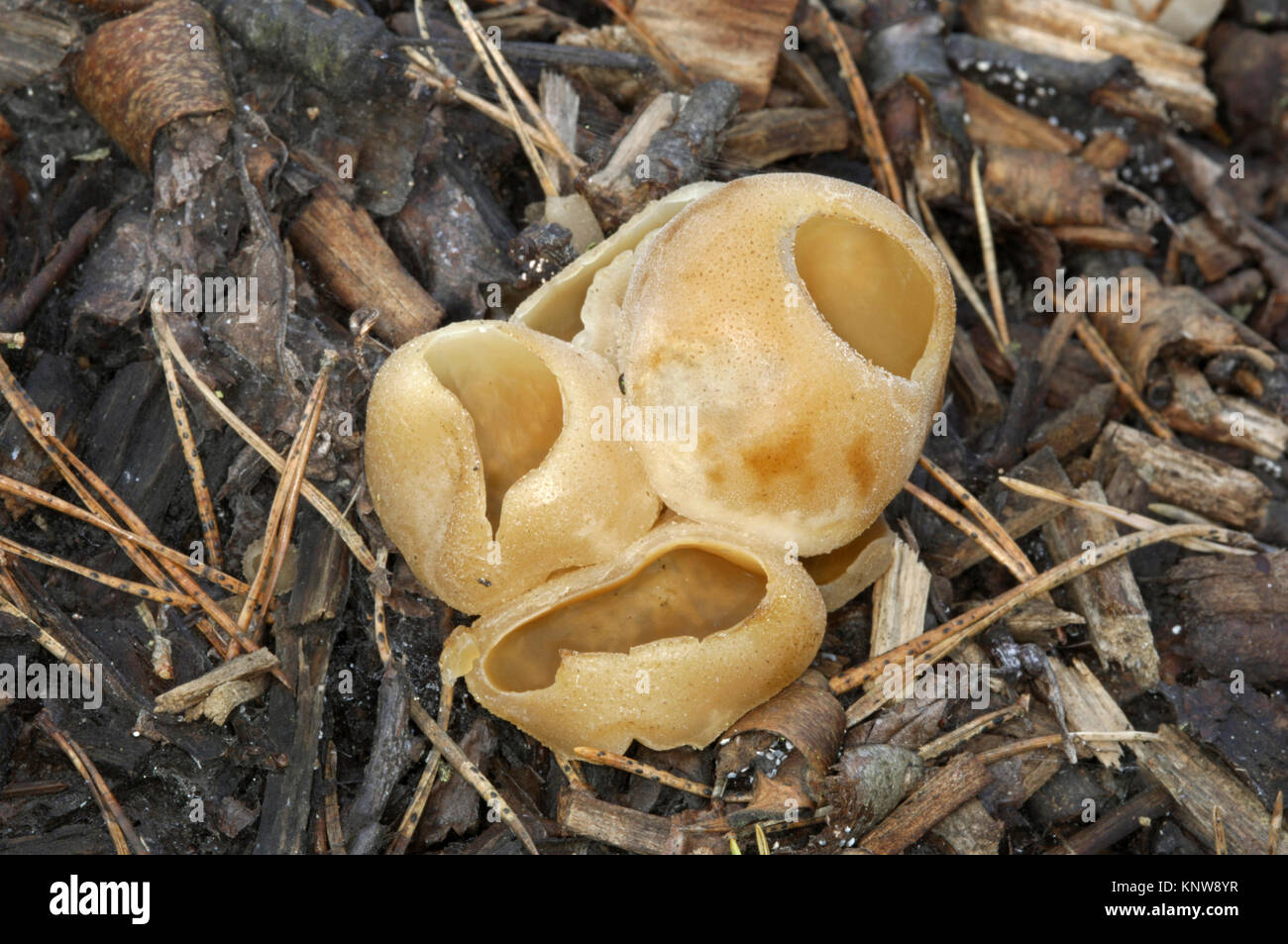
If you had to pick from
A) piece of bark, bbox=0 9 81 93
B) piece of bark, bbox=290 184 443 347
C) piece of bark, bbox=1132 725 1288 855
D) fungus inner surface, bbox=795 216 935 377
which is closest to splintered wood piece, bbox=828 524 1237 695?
piece of bark, bbox=1132 725 1288 855

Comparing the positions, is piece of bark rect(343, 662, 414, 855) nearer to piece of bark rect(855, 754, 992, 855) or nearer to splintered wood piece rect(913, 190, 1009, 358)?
piece of bark rect(855, 754, 992, 855)

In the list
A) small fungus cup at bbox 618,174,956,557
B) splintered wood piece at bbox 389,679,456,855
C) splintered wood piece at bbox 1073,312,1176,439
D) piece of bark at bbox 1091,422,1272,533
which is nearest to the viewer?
small fungus cup at bbox 618,174,956,557

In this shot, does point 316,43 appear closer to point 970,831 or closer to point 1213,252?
point 970,831

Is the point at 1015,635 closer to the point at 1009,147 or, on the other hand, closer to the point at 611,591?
the point at 611,591

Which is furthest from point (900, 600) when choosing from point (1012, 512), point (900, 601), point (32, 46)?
point (32, 46)

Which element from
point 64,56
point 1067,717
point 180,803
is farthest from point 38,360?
point 1067,717

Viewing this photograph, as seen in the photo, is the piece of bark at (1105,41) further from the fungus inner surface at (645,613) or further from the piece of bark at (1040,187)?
the fungus inner surface at (645,613)
